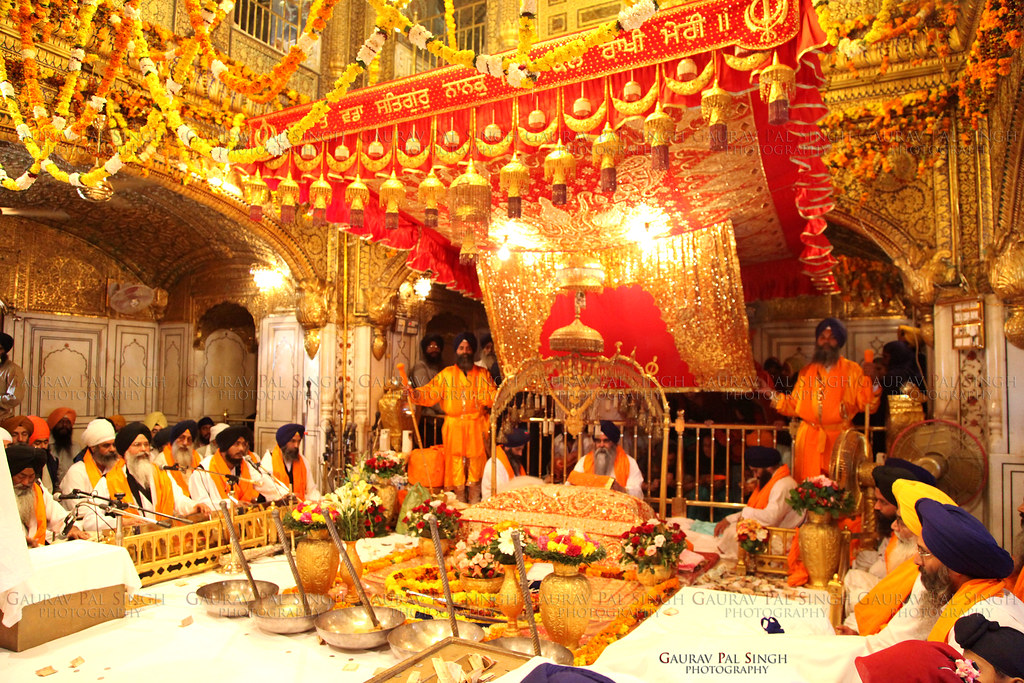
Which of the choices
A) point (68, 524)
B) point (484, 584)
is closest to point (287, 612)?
point (484, 584)

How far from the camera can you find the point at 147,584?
16.8 ft

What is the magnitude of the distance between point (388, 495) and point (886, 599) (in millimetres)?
5046

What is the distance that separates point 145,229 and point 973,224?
9.86 metres

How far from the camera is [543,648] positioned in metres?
3.65

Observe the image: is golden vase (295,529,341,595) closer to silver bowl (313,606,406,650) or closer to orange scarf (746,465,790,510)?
silver bowl (313,606,406,650)

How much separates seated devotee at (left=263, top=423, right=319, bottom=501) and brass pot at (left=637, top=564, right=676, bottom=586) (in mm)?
3653

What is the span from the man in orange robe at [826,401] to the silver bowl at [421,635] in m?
3.82

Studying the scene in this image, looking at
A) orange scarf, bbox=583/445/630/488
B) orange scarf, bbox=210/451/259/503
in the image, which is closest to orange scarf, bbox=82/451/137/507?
orange scarf, bbox=210/451/259/503

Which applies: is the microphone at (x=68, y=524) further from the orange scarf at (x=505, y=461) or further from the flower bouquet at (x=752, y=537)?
the flower bouquet at (x=752, y=537)

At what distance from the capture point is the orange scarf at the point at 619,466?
6.95 meters

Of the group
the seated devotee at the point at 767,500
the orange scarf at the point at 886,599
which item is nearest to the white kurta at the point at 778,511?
the seated devotee at the point at 767,500

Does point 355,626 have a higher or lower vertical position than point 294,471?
lower

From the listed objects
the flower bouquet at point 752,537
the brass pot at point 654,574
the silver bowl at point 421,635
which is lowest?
the brass pot at point 654,574

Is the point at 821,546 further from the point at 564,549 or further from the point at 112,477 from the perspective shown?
the point at 112,477
